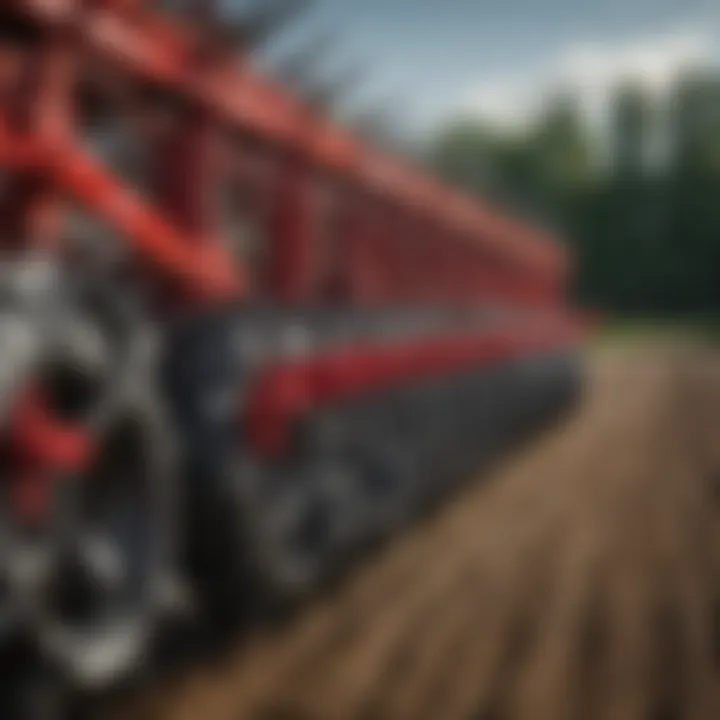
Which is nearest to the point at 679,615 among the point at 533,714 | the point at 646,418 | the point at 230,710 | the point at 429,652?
the point at 429,652

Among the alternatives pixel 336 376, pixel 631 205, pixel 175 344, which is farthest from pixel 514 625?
pixel 631 205

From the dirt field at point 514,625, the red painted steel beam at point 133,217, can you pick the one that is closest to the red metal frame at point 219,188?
the red painted steel beam at point 133,217

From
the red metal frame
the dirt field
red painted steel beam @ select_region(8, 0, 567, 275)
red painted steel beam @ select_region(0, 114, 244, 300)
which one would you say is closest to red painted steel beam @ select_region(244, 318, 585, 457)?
Result: the red metal frame

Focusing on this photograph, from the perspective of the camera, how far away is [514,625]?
439 cm

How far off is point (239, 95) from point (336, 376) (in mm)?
899

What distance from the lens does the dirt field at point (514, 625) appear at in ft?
11.6

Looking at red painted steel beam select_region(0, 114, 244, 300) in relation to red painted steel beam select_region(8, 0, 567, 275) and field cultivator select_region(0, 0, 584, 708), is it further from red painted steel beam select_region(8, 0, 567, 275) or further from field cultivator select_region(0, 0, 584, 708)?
red painted steel beam select_region(8, 0, 567, 275)

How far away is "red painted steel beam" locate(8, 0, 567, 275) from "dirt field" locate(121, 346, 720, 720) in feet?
4.86

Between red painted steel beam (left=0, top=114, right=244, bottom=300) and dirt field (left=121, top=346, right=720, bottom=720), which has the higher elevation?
red painted steel beam (left=0, top=114, right=244, bottom=300)

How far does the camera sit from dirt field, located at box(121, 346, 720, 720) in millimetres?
3537

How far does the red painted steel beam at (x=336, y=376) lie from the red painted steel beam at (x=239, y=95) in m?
0.74

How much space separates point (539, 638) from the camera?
4168mm

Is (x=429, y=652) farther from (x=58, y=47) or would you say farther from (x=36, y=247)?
(x=58, y=47)

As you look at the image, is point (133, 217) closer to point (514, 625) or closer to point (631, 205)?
point (514, 625)
